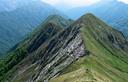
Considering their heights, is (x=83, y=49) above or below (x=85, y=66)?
above

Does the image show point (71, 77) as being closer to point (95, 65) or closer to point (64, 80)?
point (64, 80)

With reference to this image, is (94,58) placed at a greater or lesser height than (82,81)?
greater

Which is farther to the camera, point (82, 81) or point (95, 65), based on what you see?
point (95, 65)

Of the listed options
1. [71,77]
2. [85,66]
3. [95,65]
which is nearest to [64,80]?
[71,77]

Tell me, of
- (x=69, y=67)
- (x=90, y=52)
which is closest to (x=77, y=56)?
(x=90, y=52)

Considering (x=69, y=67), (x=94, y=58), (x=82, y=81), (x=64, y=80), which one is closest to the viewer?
(x=82, y=81)

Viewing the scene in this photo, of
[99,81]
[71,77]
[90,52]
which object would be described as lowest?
[99,81]

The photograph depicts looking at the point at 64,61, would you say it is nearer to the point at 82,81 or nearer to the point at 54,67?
the point at 54,67

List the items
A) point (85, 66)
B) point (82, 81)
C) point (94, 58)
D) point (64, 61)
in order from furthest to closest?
point (64, 61)
point (94, 58)
point (85, 66)
point (82, 81)

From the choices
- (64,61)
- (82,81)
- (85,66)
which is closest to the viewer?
(82,81)
